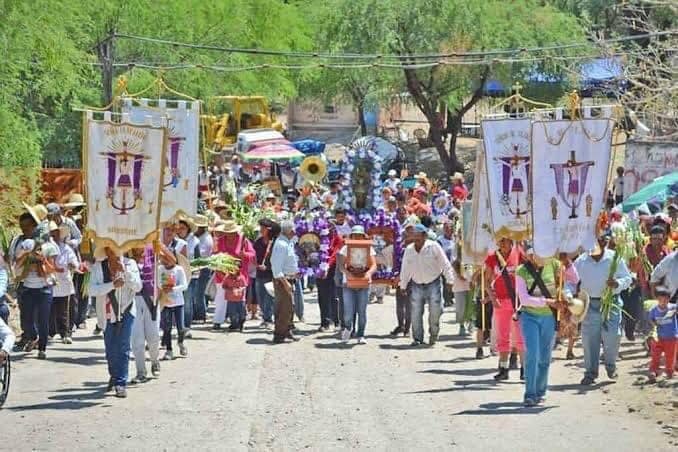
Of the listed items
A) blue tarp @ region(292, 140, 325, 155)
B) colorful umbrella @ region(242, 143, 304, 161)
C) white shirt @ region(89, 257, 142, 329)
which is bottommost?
white shirt @ region(89, 257, 142, 329)

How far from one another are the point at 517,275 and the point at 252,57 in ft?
104

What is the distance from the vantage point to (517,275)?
14555 millimetres

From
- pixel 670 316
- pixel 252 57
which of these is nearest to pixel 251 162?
pixel 252 57

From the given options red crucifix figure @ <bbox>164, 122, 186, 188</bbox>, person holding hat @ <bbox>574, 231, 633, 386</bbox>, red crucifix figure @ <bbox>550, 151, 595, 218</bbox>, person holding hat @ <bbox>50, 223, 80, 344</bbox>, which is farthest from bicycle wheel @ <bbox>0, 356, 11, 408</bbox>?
person holding hat @ <bbox>574, 231, 633, 386</bbox>

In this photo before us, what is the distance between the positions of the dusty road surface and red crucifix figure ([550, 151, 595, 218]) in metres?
2.12

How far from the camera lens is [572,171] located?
1552 centimetres

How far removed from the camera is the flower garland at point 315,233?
73.7ft

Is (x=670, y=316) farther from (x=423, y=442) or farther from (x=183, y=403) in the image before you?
(x=183, y=403)

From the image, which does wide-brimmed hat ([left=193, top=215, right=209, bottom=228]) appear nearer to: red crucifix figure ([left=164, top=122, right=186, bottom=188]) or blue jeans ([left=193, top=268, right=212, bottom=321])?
blue jeans ([left=193, top=268, right=212, bottom=321])

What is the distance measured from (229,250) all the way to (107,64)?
9325mm

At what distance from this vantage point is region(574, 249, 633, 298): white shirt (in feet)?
52.3

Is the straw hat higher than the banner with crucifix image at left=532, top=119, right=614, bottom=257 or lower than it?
lower

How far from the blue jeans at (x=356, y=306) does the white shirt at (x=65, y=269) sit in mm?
3954

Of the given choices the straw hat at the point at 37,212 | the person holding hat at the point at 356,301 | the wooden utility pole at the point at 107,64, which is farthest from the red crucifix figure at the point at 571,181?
the wooden utility pole at the point at 107,64
